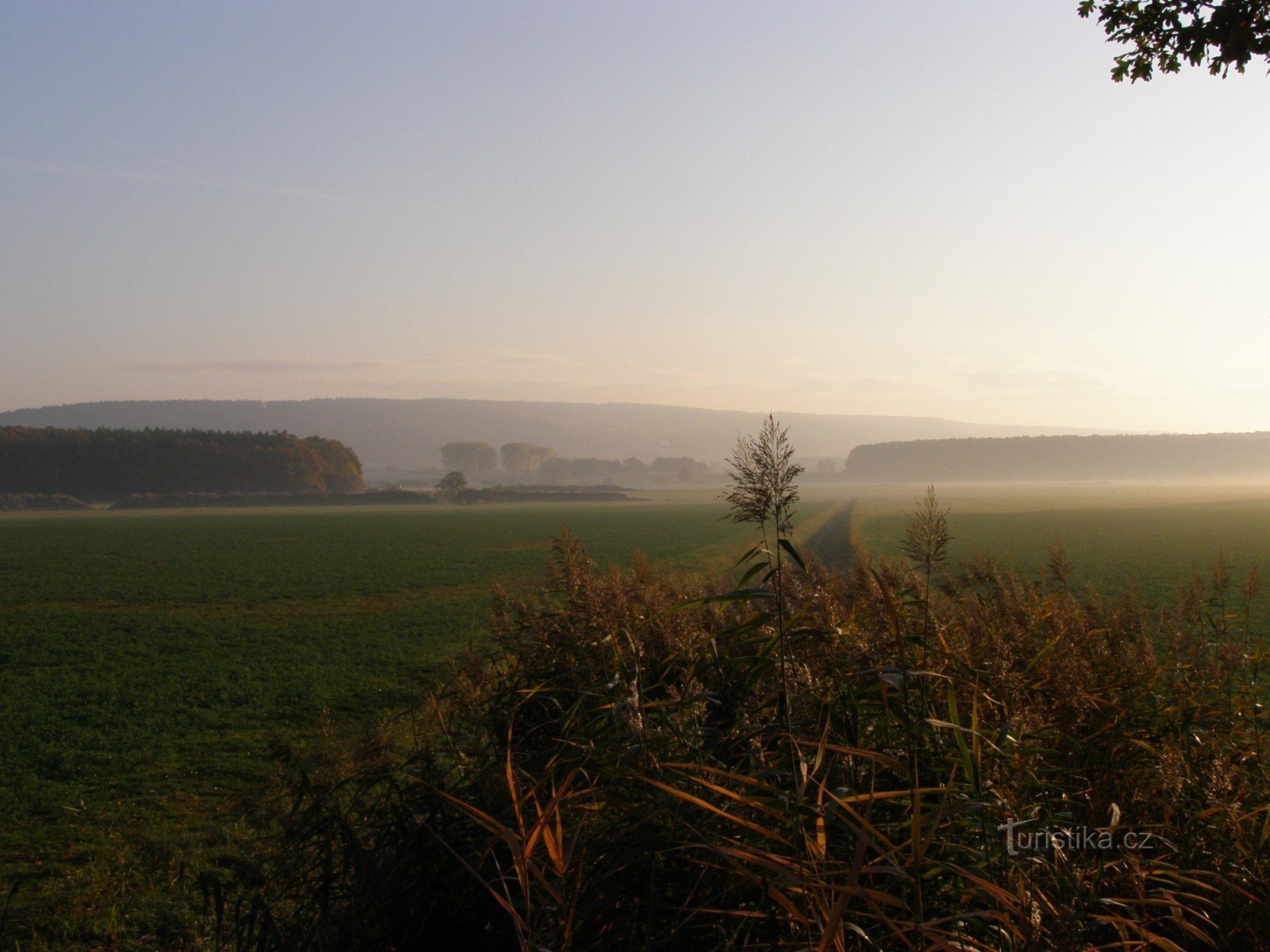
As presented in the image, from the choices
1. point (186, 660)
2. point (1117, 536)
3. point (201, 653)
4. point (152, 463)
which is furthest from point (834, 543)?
point (152, 463)

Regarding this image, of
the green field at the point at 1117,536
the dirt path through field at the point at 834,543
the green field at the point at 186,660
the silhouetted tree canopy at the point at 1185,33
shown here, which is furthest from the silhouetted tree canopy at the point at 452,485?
the silhouetted tree canopy at the point at 1185,33

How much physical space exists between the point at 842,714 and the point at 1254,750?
81.3 inches

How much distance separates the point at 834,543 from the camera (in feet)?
148

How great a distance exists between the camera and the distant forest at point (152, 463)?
431 feet

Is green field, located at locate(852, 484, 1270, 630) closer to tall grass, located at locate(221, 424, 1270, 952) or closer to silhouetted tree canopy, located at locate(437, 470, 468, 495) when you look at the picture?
tall grass, located at locate(221, 424, 1270, 952)

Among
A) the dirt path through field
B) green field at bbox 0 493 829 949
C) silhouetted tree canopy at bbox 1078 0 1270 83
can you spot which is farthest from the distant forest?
silhouetted tree canopy at bbox 1078 0 1270 83

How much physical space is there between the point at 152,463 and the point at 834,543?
128 m

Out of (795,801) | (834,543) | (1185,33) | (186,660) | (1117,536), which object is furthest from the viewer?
(1117,536)

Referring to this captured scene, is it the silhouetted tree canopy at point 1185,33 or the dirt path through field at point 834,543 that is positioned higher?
the silhouetted tree canopy at point 1185,33

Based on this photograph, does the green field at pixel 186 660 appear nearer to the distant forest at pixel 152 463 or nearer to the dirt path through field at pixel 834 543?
the dirt path through field at pixel 834 543

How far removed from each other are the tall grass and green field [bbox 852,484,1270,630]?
10173 millimetres

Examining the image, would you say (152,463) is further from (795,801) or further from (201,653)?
(795,801)

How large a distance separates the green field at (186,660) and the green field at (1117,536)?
1118 centimetres

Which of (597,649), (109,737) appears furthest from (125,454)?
(597,649)
